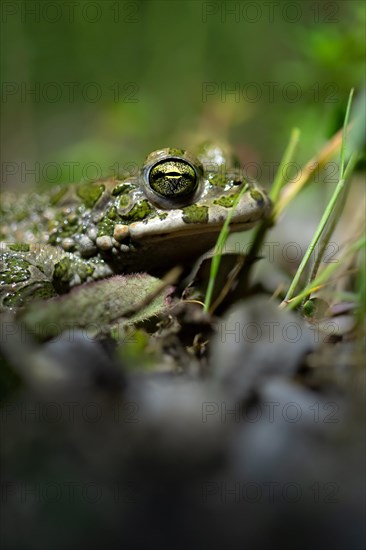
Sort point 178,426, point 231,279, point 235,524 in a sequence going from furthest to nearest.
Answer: point 231,279
point 178,426
point 235,524

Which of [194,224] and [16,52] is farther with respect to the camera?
[16,52]

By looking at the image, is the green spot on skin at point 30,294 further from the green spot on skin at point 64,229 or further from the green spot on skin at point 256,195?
the green spot on skin at point 256,195

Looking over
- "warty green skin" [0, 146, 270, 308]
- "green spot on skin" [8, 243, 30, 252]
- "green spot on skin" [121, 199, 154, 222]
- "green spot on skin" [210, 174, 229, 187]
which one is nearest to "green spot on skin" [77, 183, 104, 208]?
"warty green skin" [0, 146, 270, 308]

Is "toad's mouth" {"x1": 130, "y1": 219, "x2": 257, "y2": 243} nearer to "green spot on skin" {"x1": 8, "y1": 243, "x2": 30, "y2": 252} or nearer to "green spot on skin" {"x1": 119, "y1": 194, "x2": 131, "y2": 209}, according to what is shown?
"green spot on skin" {"x1": 119, "y1": 194, "x2": 131, "y2": 209}

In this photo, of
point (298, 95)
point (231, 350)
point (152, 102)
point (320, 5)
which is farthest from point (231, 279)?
point (320, 5)

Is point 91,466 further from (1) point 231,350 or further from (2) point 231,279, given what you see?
(2) point 231,279

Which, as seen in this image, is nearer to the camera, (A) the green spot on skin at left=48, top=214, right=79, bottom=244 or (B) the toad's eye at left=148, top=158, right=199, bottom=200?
(B) the toad's eye at left=148, top=158, right=199, bottom=200

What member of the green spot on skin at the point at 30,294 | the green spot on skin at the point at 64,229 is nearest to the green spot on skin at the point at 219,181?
the green spot on skin at the point at 64,229
